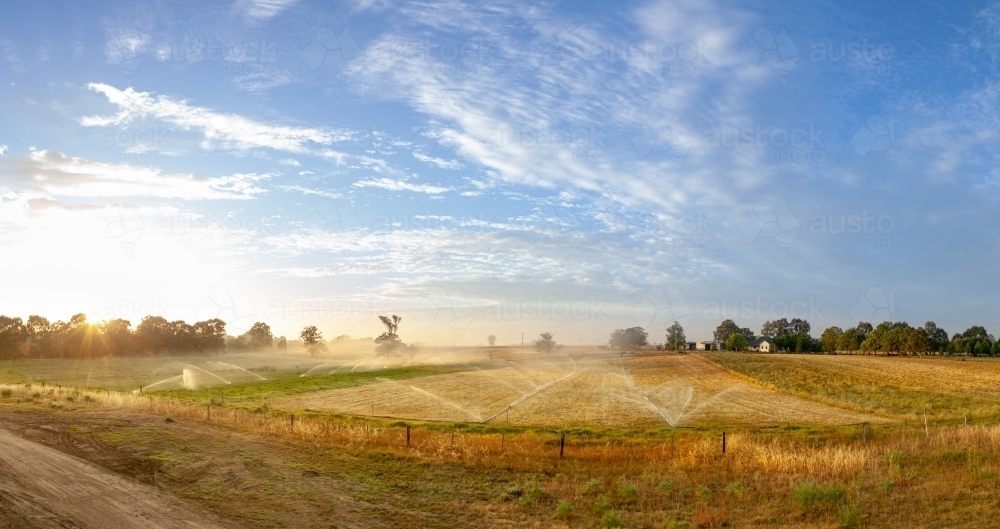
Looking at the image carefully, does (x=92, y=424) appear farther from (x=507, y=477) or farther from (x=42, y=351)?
(x=42, y=351)

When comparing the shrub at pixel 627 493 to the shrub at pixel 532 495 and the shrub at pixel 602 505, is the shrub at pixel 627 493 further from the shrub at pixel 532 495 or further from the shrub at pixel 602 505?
the shrub at pixel 532 495

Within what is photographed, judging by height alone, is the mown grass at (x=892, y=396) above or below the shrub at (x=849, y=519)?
below

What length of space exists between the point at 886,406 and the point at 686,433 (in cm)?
2755

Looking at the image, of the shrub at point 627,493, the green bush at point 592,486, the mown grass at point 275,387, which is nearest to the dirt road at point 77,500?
the green bush at point 592,486

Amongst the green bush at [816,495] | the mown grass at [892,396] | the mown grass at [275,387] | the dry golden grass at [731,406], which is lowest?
the mown grass at [275,387]

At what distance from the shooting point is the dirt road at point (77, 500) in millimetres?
18625

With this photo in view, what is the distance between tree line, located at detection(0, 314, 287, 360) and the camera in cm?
15212

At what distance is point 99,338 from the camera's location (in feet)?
530

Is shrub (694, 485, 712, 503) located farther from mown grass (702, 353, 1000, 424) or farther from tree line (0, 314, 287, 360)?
tree line (0, 314, 287, 360)

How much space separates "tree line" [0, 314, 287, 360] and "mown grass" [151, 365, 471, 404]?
269ft

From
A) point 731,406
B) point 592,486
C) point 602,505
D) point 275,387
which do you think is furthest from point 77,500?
point 275,387

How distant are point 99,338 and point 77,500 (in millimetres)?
167179

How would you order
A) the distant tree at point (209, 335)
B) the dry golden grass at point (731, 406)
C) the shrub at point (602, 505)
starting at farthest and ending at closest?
the distant tree at point (209, 335) → the dry golden grass at point (731, 406) → the shrub at point (602, 505)

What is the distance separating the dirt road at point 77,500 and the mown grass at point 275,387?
34.4 metres
